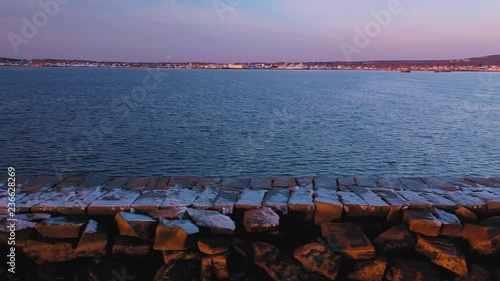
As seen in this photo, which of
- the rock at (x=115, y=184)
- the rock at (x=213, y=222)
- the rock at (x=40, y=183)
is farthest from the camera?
the rock at (x=115, y=184)

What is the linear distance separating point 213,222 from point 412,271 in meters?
3.20

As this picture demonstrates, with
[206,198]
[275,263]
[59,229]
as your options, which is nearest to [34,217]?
[59,229]

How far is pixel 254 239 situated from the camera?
6281 millimetres

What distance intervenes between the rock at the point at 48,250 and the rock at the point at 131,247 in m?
0.66

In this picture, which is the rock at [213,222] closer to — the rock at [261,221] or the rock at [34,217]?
the rock at [261,221]

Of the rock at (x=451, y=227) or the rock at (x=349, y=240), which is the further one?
the rock at (x=451, y=227)

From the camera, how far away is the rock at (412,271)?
591 cm

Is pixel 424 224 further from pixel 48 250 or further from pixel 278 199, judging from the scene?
pixel 48 250

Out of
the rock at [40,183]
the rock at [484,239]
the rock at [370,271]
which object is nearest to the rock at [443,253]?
the rock at [484,239]

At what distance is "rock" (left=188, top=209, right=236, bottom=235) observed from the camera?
6.09m

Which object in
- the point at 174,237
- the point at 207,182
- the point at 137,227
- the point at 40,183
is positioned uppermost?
the point at 40,183

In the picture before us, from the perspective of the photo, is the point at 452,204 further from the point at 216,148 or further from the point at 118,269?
the point at 216,148

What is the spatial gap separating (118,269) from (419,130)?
88.3 ft

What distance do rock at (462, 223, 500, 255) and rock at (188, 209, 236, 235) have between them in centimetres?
378
